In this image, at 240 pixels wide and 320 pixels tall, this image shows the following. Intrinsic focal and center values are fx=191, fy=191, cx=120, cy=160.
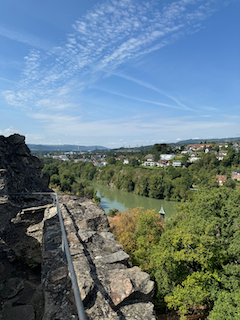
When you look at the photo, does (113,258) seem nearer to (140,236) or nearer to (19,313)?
(19,313)

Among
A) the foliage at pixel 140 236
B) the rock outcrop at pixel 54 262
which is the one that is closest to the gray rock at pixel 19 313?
the rock outcrop at pixel 54 262

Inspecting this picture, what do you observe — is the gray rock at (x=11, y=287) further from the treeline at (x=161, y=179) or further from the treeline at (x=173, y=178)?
the treeline at (x=173, y=178)

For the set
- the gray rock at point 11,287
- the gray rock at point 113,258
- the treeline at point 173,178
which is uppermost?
the gray rock at point 113,258

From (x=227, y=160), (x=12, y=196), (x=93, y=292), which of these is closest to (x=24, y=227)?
(x=12, y=196)

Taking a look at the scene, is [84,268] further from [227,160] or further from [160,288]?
[227,160]

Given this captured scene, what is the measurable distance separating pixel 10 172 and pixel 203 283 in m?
10.4

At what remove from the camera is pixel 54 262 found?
2.87 metres

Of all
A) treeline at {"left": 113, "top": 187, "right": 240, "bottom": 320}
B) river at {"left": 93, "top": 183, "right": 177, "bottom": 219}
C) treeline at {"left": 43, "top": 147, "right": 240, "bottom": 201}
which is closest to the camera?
treeline at {"left": 113, "top": 187, "right": 240, "bottom": 320}

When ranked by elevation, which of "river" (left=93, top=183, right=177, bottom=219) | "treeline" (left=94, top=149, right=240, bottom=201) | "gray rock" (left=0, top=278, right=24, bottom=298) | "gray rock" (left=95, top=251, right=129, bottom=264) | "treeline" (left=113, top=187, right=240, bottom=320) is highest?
"gray rock" (left=95, top=251, right=129, bottom=264)

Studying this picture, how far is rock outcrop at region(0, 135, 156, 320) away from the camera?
2.11 meters

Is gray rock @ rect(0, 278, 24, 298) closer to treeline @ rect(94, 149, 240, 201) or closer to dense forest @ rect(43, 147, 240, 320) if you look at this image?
dense forest @ rect(43, 147, 240, 320)

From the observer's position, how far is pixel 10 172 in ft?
17.9

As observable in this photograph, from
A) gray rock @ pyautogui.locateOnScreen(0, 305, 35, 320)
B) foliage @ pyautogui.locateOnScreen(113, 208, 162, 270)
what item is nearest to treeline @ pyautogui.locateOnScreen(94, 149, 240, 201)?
foliage @ pyautogui.locateOnScreen(113, 208, 162, 270)

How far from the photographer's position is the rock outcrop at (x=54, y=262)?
2.11 metres
